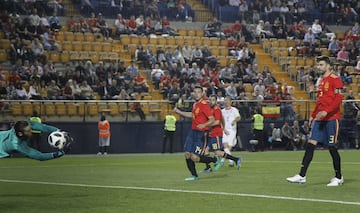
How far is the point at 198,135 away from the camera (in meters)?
18.5

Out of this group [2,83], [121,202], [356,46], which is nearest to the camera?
[121,202]

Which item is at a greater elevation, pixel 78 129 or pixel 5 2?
pixel 5 2

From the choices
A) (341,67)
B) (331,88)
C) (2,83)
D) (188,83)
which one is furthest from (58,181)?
(341,67)

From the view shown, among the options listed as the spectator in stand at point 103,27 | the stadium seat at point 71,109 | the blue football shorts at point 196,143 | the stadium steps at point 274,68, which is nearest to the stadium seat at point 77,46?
the spectator in stand at point 103,27

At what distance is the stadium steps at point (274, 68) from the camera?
41391 millimetres

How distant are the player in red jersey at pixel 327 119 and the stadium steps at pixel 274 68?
24932 millimetres

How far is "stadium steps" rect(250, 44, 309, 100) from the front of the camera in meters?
41.4

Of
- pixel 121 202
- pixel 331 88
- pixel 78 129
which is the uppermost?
pixel 331 88

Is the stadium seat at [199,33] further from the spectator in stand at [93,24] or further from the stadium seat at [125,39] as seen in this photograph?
the spectator in stand at [93,24]

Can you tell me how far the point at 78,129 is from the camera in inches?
1375

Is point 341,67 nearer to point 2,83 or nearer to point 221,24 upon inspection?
point 221,24

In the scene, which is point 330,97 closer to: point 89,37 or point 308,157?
point 308,157

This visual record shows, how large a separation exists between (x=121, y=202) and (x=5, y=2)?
26.0 meters

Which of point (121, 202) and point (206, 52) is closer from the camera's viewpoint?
point (121, 202)
